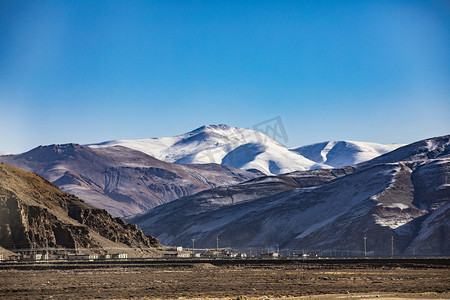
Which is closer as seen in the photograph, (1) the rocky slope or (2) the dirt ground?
(2) the dirt ground

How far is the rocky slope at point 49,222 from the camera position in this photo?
5940 inches

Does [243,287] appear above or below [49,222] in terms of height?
below

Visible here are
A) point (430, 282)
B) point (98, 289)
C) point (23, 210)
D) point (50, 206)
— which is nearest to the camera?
point (98, 289)

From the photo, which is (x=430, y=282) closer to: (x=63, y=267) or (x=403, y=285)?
(x=403, y=285)

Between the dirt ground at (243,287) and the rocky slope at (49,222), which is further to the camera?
the rocky slope at (49,222)

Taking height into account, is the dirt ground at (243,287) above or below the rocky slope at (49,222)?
below

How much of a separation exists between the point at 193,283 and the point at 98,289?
1060 centimetres

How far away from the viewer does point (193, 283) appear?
7131 centimetres

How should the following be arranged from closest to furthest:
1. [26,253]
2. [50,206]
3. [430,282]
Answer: [430,282]
[26,253]
[50,206]

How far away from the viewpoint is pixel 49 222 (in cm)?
16000

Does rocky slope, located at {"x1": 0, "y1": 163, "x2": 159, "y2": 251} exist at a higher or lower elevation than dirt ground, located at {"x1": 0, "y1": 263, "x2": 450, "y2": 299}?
higher

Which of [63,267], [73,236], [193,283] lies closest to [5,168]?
[73,236]

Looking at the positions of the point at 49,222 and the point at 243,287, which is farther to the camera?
the point at 49,222

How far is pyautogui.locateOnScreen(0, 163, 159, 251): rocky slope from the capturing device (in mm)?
150875
